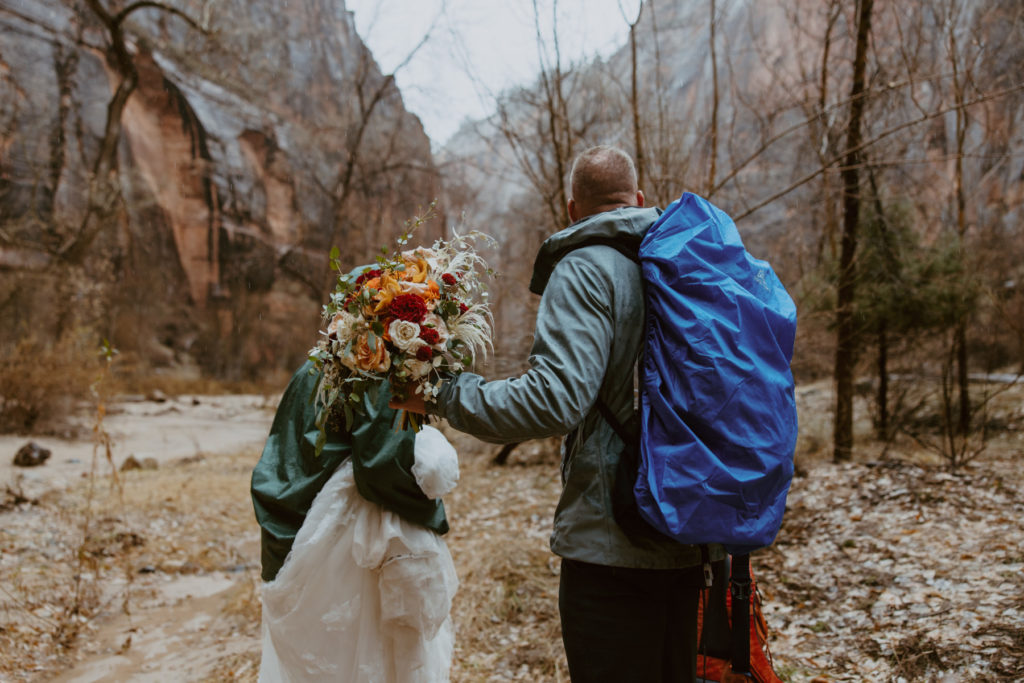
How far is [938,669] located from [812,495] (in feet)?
9.48

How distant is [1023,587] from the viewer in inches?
128

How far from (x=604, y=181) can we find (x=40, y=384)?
12.1 metres

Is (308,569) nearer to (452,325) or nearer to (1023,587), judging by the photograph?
(452,325)

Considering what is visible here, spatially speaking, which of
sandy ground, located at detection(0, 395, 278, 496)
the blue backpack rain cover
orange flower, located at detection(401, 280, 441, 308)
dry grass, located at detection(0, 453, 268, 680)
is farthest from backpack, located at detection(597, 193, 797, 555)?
sandy ground, located at detection(0, 395, 278, 496)

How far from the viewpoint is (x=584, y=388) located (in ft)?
4.45

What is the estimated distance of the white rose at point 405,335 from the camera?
1.55 metres

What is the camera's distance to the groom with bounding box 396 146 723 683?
4.44 ft

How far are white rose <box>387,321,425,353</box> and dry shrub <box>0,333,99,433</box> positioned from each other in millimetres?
11501

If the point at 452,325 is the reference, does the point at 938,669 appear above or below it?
below

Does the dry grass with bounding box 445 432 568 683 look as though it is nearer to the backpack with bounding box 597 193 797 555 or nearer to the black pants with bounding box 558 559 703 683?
the black pants with bounding box 558 559 703 683

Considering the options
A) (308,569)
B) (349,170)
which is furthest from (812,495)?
(349,170)

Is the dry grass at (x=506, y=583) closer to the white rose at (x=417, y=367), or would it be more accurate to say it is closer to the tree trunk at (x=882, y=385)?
the white rose at (x=417, y=367)

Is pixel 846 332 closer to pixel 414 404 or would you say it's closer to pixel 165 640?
pixel 414 404

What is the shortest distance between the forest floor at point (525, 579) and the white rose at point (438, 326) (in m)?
2.30
